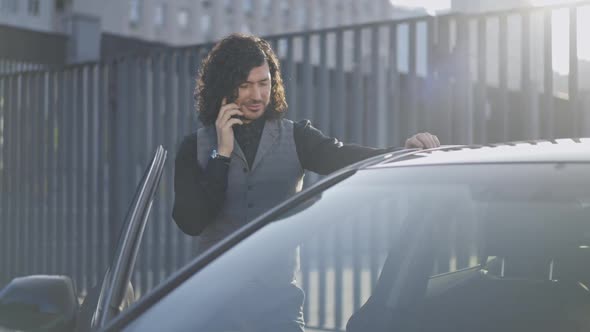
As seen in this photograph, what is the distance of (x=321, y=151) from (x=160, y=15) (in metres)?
60.7

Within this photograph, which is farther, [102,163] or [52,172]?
[52,172]

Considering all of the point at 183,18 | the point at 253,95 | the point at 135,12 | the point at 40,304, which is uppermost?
the point at 183,18

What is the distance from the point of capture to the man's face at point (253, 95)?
9.53 feet

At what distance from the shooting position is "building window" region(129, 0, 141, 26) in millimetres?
59875

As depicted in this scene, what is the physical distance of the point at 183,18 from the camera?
64.2 meters

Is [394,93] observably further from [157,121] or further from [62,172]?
[62,172]

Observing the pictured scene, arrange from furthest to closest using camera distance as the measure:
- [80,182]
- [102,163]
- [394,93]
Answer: [80,182]
[102,163]
[394,93]

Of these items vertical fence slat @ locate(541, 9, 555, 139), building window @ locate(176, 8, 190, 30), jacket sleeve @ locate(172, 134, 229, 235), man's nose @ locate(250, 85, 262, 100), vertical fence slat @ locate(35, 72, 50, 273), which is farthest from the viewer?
building window @ locate(176, 8, 190, 30)

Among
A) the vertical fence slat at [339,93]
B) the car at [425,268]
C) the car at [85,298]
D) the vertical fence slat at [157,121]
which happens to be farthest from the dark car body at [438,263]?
the vertical fence slat at [157,121]

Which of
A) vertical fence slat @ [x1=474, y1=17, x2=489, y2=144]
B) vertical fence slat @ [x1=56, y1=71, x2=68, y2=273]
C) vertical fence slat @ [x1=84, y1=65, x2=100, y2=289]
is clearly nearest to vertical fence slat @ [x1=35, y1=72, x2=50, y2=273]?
vertical fence slat @ [x1=56, y1=71, x2=68, y2=273]

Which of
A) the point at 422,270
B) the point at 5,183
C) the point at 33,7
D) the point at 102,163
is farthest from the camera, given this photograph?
the point at 33,7

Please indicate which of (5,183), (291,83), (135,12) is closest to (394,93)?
(291,83)

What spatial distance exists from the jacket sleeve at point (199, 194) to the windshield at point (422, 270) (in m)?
0.71

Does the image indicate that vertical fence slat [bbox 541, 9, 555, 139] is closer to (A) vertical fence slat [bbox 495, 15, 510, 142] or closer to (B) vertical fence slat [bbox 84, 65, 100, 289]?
(A) vertical fence slat [bbox 495, 15, 510, 142]
